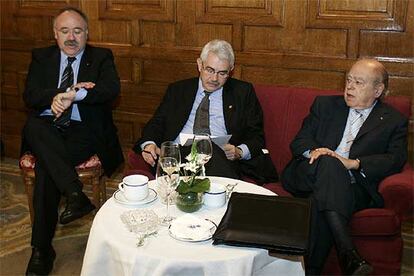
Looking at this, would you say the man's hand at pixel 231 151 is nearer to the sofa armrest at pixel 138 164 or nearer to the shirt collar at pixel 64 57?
the sofa armrest at pixel 138 164

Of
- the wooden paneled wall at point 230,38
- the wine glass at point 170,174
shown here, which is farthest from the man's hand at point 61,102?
the wine glass at point 170,174

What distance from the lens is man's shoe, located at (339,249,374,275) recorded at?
2309 millimetres

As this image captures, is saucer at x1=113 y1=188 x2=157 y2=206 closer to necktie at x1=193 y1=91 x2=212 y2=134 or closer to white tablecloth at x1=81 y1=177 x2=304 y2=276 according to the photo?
white tablecloth at x1=81 y1=177 x2=304 y2=276

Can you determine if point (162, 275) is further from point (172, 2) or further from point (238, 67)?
point (172, 2)

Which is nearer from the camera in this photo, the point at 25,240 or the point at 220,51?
the point at 220,51

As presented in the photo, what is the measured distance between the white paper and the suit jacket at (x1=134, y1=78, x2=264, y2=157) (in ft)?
0.73

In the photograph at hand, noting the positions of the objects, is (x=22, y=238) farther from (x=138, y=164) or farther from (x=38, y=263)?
(x=138, y=164)

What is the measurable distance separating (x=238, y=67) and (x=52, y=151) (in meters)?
1.40

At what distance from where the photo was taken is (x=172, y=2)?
3678mm

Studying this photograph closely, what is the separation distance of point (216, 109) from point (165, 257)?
59.3 inches

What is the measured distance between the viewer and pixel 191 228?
1.92 meters

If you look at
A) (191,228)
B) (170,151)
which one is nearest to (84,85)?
(170,151)

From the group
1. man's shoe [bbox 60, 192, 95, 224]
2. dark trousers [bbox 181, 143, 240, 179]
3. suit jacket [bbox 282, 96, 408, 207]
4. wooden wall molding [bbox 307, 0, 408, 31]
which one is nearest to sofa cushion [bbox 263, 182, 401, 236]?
suit jacket [bbox 282, 96, 408, 207]

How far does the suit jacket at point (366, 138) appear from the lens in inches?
104
